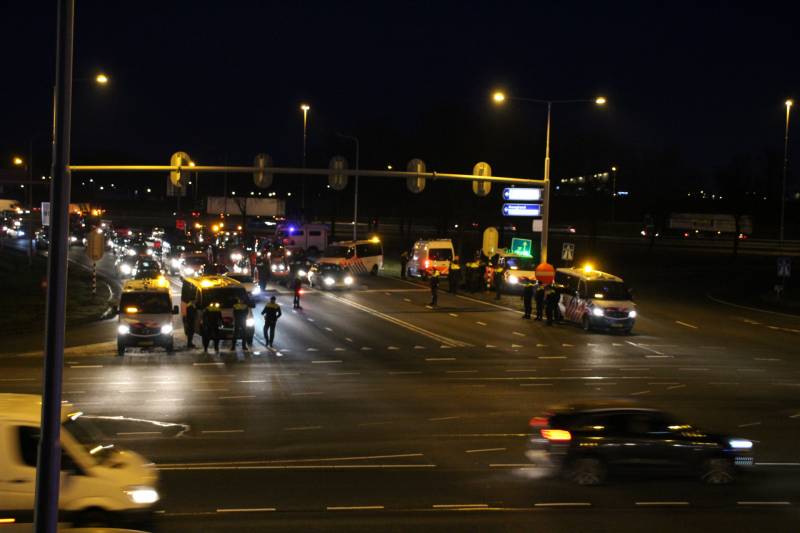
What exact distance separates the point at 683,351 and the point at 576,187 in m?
38.4

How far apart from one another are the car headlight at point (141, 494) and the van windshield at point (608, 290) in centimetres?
2783

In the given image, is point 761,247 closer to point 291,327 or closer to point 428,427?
point 291,327

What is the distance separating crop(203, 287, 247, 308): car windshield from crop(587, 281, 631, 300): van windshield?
13343 mm

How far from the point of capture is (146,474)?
37.0ft

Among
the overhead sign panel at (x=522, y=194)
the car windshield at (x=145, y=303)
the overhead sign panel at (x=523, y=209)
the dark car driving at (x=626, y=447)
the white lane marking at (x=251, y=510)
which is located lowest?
the white lane marking at (x=251, y=510)

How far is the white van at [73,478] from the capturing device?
10.3 metres

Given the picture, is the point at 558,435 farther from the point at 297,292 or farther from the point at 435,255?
the point at 435,255

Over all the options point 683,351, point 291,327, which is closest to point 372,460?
point 683,351

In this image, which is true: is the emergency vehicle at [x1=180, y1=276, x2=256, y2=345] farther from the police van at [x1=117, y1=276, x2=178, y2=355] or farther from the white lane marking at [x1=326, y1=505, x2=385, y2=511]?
the white lane marking at [x1=326, y1=505, x2=385, y2=511]

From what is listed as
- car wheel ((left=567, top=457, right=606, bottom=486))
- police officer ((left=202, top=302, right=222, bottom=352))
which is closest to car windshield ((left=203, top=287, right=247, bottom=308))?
police officer ((left=202, top=302, right=222, bottom=352))

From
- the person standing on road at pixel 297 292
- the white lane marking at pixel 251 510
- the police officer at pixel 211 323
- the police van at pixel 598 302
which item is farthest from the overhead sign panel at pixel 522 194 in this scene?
the white lane marking at pixel 251 510

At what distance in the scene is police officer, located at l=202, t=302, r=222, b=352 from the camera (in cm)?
3002

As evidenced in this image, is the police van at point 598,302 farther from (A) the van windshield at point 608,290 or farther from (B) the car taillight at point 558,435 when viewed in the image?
(B) the car taillight at point 558,435

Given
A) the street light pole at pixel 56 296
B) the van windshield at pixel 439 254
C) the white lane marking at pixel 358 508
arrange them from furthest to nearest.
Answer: the van windshield at pixel 439 254 < the white lane marking at pixel 358 508 < the street light pole at pixel 56 296
